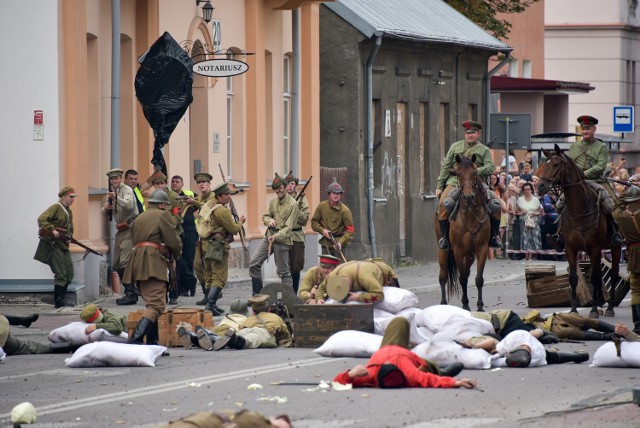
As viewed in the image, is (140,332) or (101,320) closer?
(140,332)

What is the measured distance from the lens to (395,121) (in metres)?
35.2

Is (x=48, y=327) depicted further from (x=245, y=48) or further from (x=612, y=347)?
(x=245, y=48)

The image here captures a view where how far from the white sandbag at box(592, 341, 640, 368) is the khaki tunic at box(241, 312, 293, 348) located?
375cm

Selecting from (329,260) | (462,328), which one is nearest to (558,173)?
(329,260)

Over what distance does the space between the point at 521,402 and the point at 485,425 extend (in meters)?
1.30

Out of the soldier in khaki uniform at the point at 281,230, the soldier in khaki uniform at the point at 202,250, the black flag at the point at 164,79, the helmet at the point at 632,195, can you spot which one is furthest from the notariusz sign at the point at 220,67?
the helmet at the point at 632,195

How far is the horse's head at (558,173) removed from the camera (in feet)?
68.6

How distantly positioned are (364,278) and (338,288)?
1.09 feet

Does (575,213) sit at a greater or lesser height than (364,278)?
greater

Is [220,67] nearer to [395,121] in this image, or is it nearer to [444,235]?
[444,235]

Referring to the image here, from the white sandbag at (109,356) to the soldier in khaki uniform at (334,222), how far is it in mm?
8057

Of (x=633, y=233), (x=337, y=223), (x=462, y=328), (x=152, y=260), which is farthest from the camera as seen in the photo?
(x=337, y=223)

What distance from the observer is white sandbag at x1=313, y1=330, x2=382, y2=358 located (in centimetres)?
1638

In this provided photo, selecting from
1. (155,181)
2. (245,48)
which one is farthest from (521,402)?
(245,48)
